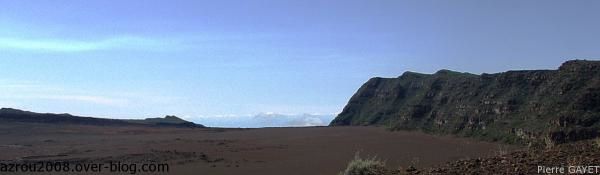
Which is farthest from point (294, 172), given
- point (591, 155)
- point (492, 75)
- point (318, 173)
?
point (492, 75)

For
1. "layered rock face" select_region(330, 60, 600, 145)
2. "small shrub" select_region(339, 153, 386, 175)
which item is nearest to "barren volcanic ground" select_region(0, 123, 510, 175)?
"layered rock face" select_region(330, 60, 600, 145)

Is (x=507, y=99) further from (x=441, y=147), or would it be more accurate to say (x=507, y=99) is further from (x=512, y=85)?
(x=441, y=147)

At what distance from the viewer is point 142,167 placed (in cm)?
2152

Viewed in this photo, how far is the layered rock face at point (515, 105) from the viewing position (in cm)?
2541

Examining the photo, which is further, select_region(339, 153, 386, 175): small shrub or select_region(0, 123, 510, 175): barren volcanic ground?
select_region(0, 123, 510, 175): barren volcanic ground

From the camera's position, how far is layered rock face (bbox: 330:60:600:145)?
2541 centimetres

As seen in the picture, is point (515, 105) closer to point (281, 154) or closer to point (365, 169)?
point (281, 154)

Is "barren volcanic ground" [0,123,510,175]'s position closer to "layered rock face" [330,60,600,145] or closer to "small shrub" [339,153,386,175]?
"layered rock face" [330,60,600,145]

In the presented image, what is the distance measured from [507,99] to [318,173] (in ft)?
55.1

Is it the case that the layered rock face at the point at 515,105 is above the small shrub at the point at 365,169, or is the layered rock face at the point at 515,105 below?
above

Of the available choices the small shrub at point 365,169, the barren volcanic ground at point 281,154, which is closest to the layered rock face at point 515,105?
the barren volcanic ground at point 281,154

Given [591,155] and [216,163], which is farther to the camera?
[216,163]

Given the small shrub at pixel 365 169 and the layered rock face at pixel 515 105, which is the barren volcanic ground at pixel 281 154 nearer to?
the layered rock face at pixel 515 105

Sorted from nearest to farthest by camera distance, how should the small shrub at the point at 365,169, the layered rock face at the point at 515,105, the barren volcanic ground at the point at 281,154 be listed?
the small shrub at the point at 365,169
the barren volcanic ground at the point at 281,154
the layered rock face at the point at 515,105
